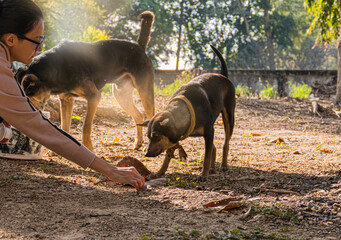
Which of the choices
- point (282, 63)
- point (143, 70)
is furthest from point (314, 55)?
point (143, 70)

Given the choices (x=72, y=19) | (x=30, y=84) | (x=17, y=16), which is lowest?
(x=30, y=84)

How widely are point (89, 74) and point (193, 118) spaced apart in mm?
2348

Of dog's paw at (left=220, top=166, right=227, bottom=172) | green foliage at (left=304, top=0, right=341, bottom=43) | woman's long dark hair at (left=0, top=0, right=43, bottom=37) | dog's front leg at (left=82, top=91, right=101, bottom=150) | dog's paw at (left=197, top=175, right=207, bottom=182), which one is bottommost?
dog's paw at (left=220, top=166, right=227, bottom=172)

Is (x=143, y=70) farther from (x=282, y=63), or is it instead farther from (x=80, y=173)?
(x=282, y=63)

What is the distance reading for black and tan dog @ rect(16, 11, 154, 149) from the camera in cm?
612

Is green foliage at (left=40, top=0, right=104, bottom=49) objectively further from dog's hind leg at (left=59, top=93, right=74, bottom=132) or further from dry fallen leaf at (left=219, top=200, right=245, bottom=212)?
dry fallen leaf at (left=219, top=200, right=245, bottom=212)

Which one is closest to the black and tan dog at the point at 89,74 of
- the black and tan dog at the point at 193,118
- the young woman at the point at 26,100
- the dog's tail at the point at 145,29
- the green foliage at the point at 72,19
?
the dog's tail at the point at 145,29

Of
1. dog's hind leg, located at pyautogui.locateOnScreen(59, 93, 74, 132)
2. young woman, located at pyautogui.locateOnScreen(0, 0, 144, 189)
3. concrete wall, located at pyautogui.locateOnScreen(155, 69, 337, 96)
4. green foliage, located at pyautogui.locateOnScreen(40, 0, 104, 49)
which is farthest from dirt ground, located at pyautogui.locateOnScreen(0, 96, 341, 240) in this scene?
concrete wall, located at pyautogui.locateOnScreen(155, 69, 337, 96)

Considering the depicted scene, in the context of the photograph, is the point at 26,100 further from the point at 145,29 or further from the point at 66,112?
the point at 145,29

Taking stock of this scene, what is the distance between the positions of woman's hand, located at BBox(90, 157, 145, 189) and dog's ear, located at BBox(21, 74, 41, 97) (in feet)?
11.2

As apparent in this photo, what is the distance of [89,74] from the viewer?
6.64 m

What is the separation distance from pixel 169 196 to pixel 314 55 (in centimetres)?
5262

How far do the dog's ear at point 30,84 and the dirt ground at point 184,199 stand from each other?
100 cm

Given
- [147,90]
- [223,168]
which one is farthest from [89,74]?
[223,168]
